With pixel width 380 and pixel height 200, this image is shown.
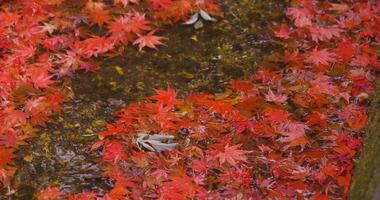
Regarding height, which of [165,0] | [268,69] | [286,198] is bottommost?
[286,198]

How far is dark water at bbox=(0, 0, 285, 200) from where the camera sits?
324cm

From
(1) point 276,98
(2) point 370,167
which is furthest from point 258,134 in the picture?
(2) point 370,167

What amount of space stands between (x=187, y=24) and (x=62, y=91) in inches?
50.8

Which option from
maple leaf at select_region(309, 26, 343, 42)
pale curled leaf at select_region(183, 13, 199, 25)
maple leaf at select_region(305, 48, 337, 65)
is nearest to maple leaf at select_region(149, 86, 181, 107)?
pale curled leaf at select_region(183, 13, 199, 25)

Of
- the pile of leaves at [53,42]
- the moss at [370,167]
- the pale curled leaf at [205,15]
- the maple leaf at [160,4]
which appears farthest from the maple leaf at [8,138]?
the moss at [370,167]

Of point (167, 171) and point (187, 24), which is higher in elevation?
point (187, 24)

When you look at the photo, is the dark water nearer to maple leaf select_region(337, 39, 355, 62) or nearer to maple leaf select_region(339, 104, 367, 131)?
maple leaf select_region(337, 39, 355, 62)

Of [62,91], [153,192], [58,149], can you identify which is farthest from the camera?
[62,91]

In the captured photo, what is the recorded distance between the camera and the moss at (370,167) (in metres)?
2.47

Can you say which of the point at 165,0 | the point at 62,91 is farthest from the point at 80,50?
the point at 165,0

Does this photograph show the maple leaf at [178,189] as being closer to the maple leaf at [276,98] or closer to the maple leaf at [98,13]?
the maple leaf at [276,98]

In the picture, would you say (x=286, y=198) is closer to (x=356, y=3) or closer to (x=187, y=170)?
(x=187, y=170)

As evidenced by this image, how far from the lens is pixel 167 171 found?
3.23m

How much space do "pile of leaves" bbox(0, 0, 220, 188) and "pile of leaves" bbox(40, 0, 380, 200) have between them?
51cm
